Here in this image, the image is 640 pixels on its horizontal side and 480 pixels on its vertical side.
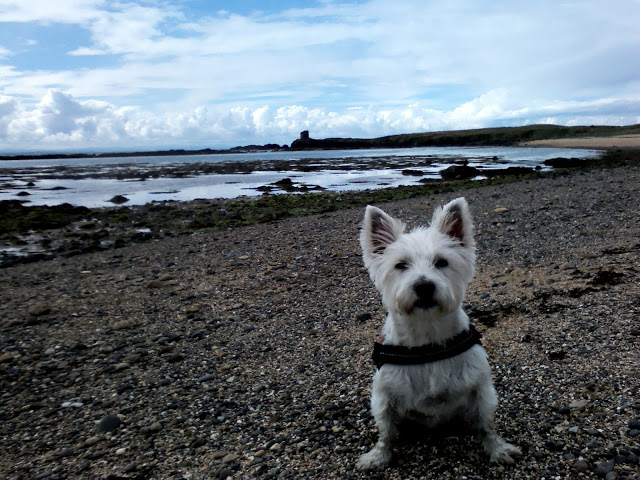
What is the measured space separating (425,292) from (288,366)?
3.13 metres

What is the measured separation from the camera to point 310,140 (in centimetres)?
17162

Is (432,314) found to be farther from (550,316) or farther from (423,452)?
(550,316)

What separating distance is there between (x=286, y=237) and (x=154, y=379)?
8496 mm

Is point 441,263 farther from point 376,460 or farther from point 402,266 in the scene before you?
point 376,460

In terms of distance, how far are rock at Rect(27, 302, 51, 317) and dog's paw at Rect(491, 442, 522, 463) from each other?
27.6ft

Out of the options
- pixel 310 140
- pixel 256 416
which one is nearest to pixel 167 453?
pixel 256 416

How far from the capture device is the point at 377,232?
4285 millimetres

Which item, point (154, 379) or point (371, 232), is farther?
point (154, 379)

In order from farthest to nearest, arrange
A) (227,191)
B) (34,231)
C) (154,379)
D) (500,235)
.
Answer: (227,191) < (34,231) < (500,235) < (154,379)

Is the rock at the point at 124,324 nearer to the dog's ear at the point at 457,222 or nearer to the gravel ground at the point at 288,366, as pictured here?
the gravel ground at the point at 288,366

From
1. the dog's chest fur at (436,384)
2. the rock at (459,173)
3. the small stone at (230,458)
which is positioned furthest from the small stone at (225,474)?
the rock at (459,173)

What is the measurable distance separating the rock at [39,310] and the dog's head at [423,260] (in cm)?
737

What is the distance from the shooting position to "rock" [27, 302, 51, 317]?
8.66 m

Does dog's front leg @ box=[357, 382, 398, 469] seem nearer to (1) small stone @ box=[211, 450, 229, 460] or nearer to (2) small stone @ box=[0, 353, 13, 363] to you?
(1) small stone @ box=[211, 450, 229, 460]
